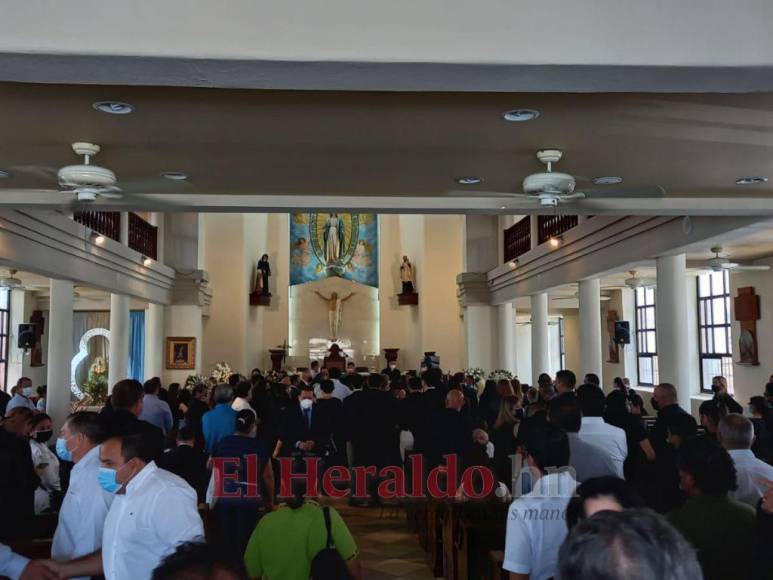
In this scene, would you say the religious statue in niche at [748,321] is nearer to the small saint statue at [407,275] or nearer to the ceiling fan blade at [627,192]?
the ceiling fan blade at [627,192]

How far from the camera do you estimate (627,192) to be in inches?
263

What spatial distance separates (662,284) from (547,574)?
7984 millimetres

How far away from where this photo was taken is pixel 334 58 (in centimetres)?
328

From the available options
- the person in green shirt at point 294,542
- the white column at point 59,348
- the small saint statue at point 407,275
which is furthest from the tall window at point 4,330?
the person in green shirt at point 294,542

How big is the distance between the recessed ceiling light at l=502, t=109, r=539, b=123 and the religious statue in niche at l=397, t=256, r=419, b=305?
19.6 metres

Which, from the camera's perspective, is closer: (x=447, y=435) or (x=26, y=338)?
(x=447, y=435)

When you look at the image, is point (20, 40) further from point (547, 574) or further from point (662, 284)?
point (662, 284)

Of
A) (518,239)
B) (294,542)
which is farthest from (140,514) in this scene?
(518,239)

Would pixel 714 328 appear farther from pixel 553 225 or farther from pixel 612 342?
pixel 553 225

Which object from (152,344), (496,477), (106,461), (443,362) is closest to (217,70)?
(106,461)

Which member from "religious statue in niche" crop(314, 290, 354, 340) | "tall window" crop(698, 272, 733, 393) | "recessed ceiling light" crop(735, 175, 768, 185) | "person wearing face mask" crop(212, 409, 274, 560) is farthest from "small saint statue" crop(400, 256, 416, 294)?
"person wearing face mask" crop(212, 409, 274, 560)

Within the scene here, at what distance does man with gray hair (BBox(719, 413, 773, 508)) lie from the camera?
441cm

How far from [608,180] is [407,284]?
17977 mm

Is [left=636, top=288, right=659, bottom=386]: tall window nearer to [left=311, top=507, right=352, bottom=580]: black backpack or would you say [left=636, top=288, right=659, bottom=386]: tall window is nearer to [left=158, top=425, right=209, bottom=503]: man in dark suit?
[left=158, top=425, right=209, bottom=503]: man in dark suit
